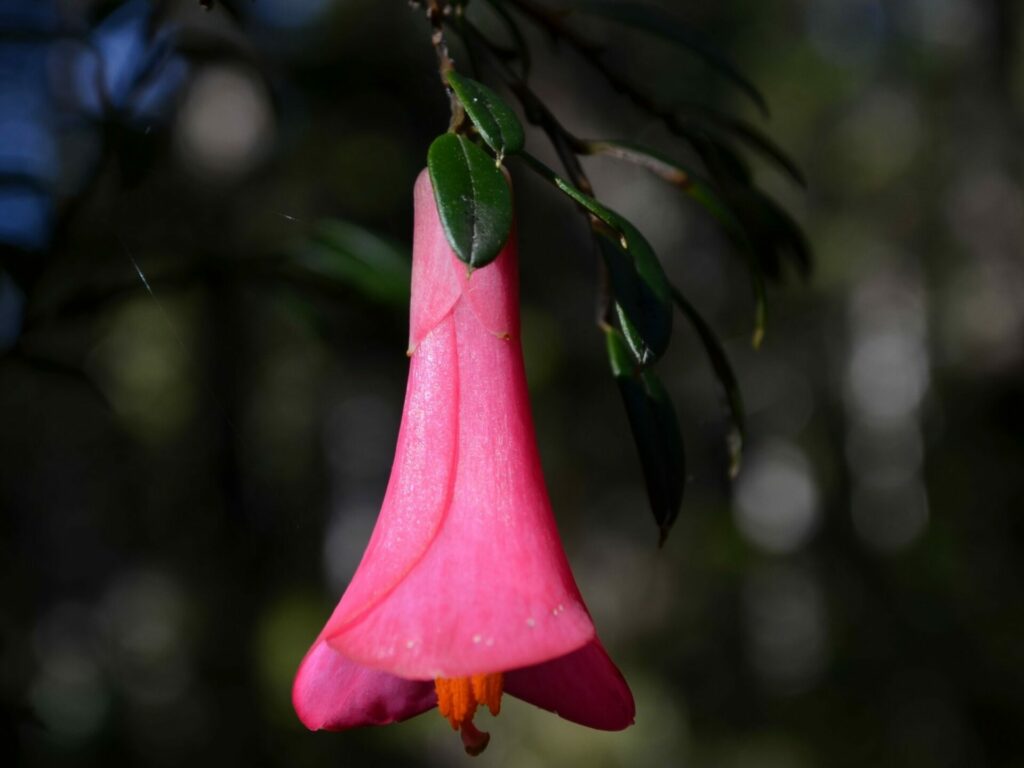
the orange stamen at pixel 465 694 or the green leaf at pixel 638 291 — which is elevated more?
the green leaf at pixel 638 291

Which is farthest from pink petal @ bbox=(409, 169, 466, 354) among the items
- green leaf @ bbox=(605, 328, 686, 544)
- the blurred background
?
the blurred background

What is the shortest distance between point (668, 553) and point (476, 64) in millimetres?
4670

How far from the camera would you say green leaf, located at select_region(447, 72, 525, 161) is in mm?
392

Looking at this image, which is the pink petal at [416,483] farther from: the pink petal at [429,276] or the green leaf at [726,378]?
the green leaf at [726,378]

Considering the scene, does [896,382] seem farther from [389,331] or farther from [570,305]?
[389,331]

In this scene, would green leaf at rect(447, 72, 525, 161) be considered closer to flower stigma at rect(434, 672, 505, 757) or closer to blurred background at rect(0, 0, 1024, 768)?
flower stigma at rect(434, 672, 505, 757)

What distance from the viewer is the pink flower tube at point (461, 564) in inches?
15.0

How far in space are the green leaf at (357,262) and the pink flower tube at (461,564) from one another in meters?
0.46

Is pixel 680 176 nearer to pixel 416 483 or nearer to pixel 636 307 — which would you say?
pixel 636 307

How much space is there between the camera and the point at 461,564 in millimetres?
407

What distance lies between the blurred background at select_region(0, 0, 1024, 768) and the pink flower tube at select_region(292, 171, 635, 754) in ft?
5.38

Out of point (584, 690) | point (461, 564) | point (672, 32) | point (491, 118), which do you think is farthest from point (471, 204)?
point (672, 32)

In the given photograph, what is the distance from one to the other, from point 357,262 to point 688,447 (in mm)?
4593

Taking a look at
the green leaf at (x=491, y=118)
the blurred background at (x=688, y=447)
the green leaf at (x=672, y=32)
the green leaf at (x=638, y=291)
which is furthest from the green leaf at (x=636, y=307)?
the blurred background at (x=688, y=447)
